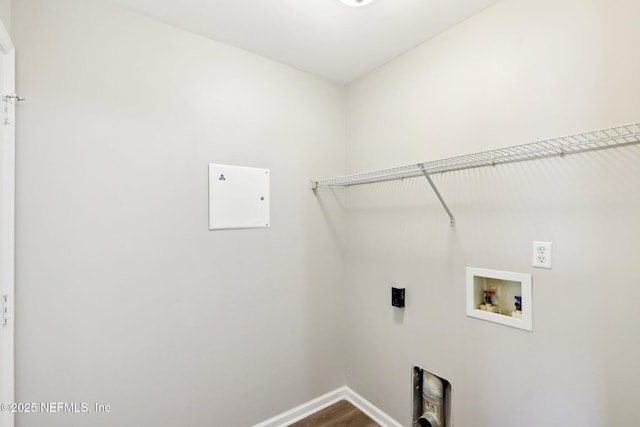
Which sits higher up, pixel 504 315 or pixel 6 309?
pixel 6 309

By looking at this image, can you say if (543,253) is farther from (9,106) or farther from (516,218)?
(9,106)

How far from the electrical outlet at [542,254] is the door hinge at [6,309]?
2192 millimetres

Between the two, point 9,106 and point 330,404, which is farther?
point 330,404

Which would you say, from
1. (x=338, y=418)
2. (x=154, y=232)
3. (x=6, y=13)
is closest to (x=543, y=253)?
(x=338, y=418)

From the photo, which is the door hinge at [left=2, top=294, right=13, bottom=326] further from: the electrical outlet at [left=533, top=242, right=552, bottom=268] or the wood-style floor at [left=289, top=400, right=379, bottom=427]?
the electrical outlet at [left=533, top=242, right=552, bottom=268]

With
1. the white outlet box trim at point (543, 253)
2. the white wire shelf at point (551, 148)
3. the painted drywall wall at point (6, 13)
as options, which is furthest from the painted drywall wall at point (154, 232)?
the white outlet box trim at point (543, 253)

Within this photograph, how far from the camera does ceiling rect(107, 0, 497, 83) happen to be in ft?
A: 4.87

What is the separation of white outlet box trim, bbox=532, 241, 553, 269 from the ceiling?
120 centimetres

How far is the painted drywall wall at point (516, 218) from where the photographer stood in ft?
3.70

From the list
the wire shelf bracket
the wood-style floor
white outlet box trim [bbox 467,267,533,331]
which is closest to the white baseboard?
the wood-style floor

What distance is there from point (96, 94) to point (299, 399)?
220 centimetres

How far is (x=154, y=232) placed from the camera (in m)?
1.56

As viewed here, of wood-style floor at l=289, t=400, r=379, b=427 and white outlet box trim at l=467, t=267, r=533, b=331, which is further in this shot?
wood-style floor at l=289, t=400, r=379, b=427

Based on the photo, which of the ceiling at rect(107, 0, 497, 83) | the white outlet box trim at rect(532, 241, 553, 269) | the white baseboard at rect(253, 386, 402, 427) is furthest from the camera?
the white baseboard at rect(253, 386, 402, 427)
